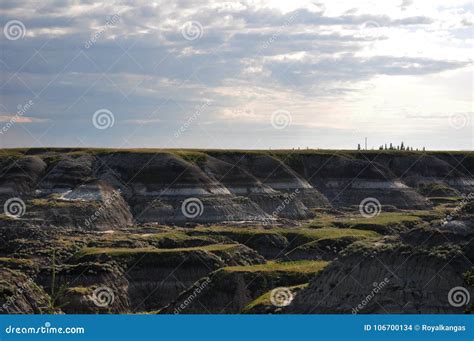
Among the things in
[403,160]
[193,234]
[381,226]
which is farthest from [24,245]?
[403,160]

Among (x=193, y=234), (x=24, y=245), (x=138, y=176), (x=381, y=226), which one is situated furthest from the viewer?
(x=138, y=176)

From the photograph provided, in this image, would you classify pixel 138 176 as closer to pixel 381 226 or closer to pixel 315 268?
pixel 381 226

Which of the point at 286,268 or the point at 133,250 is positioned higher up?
the point at 133,250

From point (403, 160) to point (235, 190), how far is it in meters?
63.4

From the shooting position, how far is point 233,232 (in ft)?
366

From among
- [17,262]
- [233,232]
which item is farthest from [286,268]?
[233,232]

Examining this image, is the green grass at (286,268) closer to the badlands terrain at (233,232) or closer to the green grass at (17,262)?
the badlands terrain at (233,232)

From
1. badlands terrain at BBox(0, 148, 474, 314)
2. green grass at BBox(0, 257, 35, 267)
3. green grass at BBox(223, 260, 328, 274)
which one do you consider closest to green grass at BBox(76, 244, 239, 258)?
badlands terrain at BBox(0, 148, 474, 314)

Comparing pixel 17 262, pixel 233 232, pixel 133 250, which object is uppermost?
pixel 233 232

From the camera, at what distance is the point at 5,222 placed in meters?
117

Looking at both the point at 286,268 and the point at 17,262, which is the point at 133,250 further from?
the point at 286,268

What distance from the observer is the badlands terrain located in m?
60.4

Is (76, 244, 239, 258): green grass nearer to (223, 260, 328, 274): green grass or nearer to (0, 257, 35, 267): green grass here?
(0, 257, 35, 267): green grass

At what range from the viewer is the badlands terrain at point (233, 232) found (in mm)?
60438
